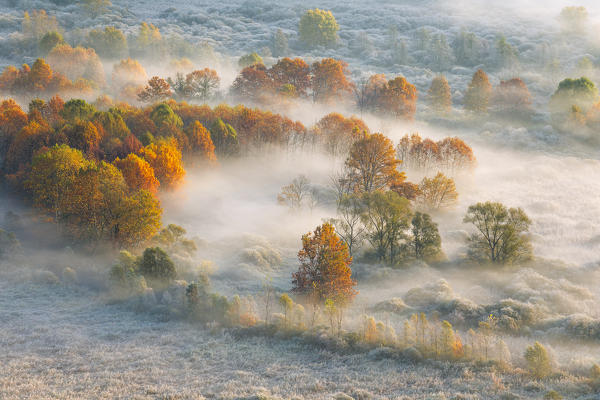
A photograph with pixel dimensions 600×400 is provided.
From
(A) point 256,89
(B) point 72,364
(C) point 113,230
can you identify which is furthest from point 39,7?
(B) point 72,364

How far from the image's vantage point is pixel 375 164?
68.0m

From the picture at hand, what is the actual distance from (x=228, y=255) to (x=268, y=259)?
4274mm

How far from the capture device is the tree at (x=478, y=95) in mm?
110125

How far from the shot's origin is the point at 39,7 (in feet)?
645

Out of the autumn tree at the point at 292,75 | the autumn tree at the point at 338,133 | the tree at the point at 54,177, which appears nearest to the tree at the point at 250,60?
the autumn tree at the point at 292,75

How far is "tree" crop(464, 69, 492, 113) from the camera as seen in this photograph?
11012 centimetres

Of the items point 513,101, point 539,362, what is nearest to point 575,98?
point 513,101

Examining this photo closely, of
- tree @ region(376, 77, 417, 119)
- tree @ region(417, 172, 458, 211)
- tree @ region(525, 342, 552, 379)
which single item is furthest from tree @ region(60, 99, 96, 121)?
tree @ region(525, 342, 552, 379)

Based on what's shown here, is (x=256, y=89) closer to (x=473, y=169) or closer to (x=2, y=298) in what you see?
(x=473, y=169)

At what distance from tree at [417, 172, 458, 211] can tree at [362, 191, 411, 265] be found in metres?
14.6

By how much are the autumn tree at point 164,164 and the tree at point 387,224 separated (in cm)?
2740

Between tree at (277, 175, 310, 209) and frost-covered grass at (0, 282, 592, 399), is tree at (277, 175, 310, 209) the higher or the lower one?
the higher one

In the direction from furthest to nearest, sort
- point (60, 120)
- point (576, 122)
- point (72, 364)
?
point (576, 122) < point (60, 120) < point (72, 364)

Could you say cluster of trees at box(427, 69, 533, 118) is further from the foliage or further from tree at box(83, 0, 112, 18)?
tree at box(83, 0, 112, 18)
